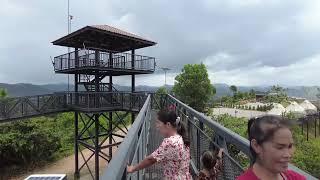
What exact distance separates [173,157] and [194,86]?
48985 millimetres

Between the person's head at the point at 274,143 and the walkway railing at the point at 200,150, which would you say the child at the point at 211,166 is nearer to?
the walkway railing at the point at 200,150

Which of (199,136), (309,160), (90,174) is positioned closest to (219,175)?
(199,136)

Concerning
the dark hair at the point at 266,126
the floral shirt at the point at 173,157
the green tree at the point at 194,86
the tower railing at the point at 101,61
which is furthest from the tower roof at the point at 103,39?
the green tree at the point at 194,86

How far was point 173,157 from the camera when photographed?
12.3ft

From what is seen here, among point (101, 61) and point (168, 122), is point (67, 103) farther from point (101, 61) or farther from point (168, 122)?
point (168, 122)

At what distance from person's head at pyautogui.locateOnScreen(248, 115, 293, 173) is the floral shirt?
1.66 metres

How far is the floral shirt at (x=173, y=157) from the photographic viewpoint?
12.0 feet

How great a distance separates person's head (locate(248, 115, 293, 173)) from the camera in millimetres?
1935

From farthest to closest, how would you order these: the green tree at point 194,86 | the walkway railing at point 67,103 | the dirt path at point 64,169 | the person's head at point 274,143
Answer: the green tree at point 194,86
the dirt path at point 64,169
the walkway railing at point 67,103
the person's head at point 274,143

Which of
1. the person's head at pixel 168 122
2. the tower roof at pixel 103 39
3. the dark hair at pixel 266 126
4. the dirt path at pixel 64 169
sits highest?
the tower roof at pixel 103 39

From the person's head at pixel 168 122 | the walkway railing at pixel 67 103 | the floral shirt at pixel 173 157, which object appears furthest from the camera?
the walkway railing at pixel 67 103

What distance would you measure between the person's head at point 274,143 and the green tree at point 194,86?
4916 centimetres

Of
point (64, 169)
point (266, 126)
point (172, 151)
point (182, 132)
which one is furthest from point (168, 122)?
point (64, 169)

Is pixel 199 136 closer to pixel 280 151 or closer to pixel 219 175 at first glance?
pixel 219 175
